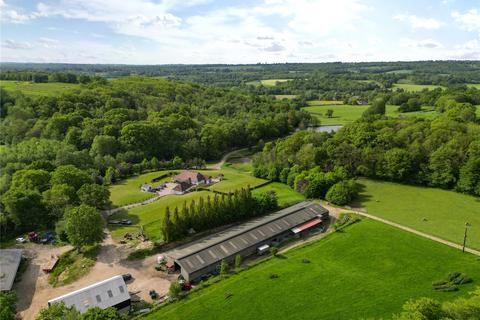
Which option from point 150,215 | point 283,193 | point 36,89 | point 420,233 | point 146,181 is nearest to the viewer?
point 420,233

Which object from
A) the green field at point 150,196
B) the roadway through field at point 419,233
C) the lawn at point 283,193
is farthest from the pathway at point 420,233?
the green field at point 150,196

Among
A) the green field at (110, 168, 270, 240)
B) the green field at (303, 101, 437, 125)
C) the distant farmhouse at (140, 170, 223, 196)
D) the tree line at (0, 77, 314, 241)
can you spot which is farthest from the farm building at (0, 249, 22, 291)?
the green field at (303, 101, 437, 125)

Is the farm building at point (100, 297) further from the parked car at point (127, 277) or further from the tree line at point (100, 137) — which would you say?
the tree line at point (100, 137)

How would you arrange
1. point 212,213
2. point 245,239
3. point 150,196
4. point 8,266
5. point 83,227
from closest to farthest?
point 8,266 < point 83,227 < point 245,239 < point 212,213 < point 150,196

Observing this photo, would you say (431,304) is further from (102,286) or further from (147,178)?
(147,178)

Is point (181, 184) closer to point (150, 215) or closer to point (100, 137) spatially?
point (150, 215)

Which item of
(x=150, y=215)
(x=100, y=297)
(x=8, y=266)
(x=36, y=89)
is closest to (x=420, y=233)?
(x=150, y=215)

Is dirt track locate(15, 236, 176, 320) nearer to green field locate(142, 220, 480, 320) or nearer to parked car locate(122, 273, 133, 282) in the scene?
parked car locate(122, 273, 133, 282)
